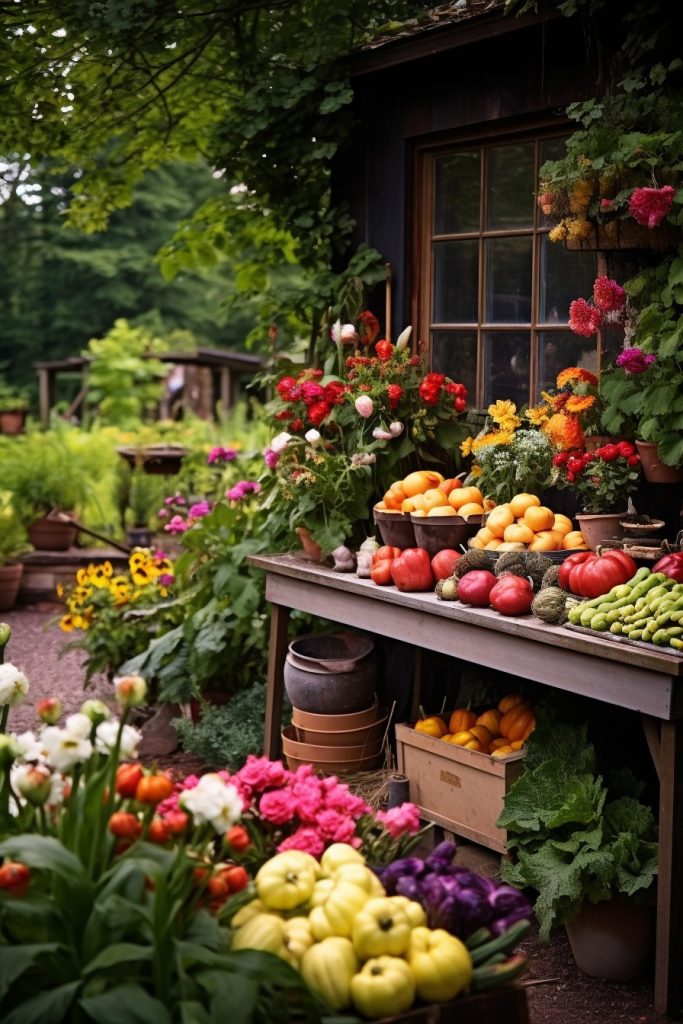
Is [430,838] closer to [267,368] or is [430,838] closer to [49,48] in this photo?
[267,368]

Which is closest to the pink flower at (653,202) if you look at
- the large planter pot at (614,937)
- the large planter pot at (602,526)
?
the large planter pot at (602,526)

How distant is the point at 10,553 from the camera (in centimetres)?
934

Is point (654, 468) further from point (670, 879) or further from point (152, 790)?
point (152, 790)

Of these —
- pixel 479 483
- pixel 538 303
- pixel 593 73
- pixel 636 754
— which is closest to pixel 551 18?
pixel 593 73

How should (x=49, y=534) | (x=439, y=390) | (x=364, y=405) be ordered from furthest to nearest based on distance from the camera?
(x=49, y=534) < (x=439, y=390) < (x=364, y=405)

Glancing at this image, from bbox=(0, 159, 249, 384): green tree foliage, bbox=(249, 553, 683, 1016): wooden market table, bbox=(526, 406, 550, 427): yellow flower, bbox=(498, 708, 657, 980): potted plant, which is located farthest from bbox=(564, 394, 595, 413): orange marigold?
bbox=(0, 159, 249, 384): green tree foliage

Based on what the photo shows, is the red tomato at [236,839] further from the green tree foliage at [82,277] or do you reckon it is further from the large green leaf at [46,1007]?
the green tree foliage at [82,277]

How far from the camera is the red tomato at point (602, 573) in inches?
143

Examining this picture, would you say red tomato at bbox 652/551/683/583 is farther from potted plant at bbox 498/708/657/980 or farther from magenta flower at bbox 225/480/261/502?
magenta flower at bbox 225/480/261/502

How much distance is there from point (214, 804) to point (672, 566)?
1989 mm

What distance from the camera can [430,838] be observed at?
4430 mm

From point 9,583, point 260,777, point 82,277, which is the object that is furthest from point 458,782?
point 82,277

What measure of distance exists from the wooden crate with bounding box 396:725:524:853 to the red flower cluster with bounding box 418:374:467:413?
4.43 feet

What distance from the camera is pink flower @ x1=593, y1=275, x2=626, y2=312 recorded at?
4.05 m
